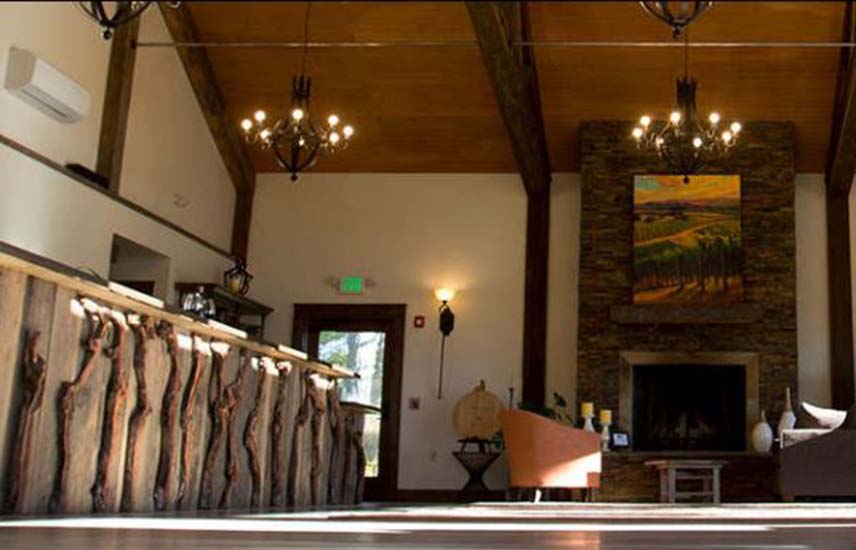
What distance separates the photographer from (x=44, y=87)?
7.81m

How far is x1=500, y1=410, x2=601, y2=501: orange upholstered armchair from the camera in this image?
8062mm

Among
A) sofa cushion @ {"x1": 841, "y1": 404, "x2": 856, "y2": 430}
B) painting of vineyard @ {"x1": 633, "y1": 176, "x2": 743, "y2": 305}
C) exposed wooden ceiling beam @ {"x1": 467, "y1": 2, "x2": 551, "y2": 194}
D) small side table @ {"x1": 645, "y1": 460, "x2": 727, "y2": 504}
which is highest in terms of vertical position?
exposed wooden ceiling beam @ {"x1": 467, "y1": 2, "x2": 551, "y2": 194}

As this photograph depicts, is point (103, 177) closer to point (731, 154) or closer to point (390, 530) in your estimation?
point (731, 154)

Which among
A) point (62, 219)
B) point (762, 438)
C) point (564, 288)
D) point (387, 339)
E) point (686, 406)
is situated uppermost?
point (564, 288)

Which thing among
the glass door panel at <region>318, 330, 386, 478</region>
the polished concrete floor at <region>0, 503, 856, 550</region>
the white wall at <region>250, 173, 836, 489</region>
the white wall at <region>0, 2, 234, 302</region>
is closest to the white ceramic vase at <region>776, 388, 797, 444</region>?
the white wall at <region>250, 173, 836, 489</region>

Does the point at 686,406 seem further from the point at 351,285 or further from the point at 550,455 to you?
the point at 351,285

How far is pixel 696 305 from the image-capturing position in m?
10.3

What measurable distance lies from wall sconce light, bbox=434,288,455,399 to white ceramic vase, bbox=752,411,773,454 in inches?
125

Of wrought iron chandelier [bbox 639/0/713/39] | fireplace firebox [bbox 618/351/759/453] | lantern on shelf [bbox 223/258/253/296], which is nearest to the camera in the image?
wrought iron chandelier [bbox 639/0/713/39]

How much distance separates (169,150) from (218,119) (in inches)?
35.1

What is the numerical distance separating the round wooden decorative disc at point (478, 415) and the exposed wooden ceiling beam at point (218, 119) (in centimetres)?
305

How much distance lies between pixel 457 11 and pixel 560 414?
163 inches

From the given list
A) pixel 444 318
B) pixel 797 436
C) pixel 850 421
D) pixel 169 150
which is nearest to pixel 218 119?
pixel 169 150

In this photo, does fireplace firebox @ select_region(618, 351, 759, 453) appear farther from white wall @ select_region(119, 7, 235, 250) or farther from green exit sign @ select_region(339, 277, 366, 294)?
white wall @ select_region(119, 7, 235, 250)
